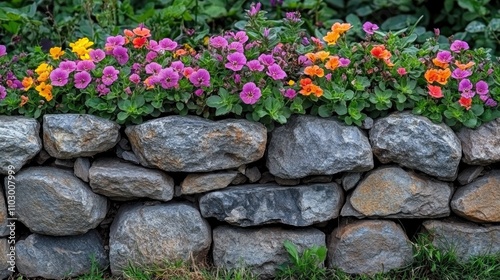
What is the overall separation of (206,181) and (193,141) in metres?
0.18

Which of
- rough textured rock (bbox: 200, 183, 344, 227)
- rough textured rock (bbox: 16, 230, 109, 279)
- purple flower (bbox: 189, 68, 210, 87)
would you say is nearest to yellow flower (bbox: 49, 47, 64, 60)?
purple flower (bbox: 189, 68, 210, 87)

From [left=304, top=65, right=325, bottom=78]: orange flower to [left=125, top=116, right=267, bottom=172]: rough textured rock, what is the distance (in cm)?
27

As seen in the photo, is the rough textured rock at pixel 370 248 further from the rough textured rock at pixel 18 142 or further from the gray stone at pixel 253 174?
the rough textured rock at pixel 18 142

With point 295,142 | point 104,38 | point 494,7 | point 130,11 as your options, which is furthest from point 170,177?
point 494,7

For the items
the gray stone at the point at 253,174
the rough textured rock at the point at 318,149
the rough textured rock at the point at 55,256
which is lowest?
the rough textured rock at the point at 55,256

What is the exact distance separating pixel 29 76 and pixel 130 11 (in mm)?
911

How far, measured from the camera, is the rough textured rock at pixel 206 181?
8.85 ft

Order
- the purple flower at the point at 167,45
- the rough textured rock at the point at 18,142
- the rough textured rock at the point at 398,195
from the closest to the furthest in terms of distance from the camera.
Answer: the rough textured rock at the point at 18,142 < the rough textured rock at the point at 398,195 < the purple flower at the point at 167,45

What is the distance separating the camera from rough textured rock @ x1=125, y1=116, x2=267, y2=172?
2.60m

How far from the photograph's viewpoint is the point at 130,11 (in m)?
3.59

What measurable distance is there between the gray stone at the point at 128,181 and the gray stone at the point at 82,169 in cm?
3

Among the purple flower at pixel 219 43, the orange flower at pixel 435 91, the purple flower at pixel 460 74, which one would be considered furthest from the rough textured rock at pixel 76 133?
the purple flower at pixel 460 74

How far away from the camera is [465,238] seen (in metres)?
2.78

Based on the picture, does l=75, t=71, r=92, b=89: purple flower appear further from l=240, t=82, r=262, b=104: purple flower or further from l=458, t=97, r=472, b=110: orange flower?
l=458, t=97, r=472, b=110: orange flower
